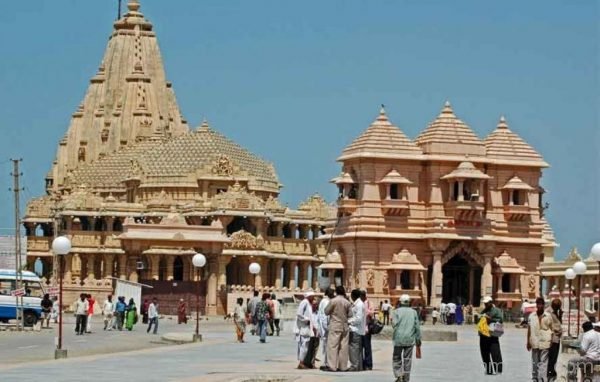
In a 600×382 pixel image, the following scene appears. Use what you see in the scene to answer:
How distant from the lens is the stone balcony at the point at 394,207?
73.0 metres

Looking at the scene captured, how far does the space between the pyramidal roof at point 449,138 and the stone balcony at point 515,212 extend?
8.95 ft

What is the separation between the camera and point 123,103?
115 m

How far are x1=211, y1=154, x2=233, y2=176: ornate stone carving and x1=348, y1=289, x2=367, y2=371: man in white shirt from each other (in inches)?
2773

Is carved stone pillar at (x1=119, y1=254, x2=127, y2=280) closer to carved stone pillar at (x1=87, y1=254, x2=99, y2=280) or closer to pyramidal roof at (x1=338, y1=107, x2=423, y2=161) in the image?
carved stone pillar at (x1=87, y1=254, x2=99, y2=280)

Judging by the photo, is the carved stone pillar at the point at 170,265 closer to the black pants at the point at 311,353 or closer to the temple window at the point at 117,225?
the temple window at the point at 117,225

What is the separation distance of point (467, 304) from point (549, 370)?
49117 mm

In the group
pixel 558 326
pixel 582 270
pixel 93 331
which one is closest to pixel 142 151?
pixel 93 331

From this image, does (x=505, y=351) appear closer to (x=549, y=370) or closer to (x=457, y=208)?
(x=549, y=370)

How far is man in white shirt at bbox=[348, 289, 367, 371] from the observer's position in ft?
93.9

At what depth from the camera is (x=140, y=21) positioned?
11981 centimetres

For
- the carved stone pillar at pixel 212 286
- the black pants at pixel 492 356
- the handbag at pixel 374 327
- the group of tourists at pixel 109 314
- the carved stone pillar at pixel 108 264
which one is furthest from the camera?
the carved stone pillar at pixel 108 264

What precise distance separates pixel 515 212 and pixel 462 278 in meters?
3.87

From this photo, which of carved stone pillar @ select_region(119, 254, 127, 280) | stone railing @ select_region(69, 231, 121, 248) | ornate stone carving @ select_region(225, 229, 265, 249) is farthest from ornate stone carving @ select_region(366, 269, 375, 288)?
stone railing @ select_region(69, 231, 121, 248)

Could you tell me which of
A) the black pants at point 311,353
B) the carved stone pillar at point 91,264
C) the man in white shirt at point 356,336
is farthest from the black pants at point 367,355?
the carved stone pillar at point 91,264
